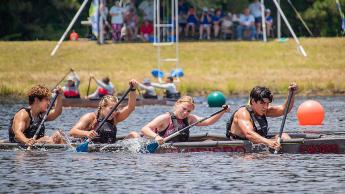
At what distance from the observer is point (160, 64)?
4756cm

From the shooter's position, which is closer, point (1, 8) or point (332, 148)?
point (332, 148)

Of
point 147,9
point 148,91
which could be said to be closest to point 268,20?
point 147,9

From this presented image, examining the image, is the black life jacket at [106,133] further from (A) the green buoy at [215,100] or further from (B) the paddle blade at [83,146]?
(A) the green buoy at [215,100]

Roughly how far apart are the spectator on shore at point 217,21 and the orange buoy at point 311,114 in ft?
62.0

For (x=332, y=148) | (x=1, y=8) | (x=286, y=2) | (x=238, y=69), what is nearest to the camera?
(x=332, y=148)

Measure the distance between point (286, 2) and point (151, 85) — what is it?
1534 centimetres

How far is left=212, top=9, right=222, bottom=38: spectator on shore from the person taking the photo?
166ft

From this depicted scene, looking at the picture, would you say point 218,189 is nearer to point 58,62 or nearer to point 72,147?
point 72,147

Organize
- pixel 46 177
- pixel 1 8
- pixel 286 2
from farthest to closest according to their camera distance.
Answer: pixel 286 2, pixel 1 8, pixel 46 177

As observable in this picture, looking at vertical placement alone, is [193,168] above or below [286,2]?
below

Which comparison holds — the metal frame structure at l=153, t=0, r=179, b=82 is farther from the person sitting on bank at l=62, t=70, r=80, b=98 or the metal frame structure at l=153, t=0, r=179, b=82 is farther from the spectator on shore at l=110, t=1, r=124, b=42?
the person sitting on bank at l=62, t=70, r=80, b=98

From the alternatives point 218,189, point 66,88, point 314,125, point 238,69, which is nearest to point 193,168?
point 218,189

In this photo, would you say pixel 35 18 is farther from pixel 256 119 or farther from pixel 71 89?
pixel 256 119

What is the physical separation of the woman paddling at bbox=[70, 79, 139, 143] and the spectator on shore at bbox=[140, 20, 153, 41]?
87.2 feet
